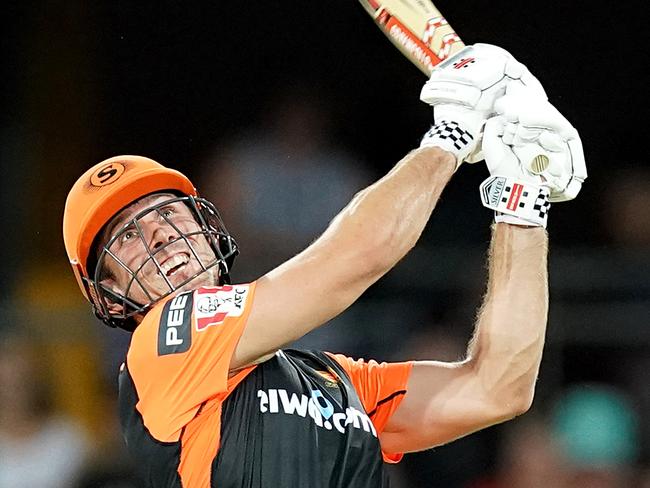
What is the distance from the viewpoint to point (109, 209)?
2641 mm

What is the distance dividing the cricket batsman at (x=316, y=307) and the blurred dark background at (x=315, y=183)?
200cm

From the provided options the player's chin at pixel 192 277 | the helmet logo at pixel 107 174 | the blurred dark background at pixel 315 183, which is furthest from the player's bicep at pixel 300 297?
the blurred dark background at pixel 315 183

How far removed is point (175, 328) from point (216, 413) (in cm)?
20

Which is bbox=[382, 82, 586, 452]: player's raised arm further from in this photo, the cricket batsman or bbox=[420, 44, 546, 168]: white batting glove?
bbox=[420, 44, 546, 168]: white batting glove

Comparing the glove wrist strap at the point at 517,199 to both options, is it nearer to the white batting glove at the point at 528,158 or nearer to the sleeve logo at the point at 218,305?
the white batting glove at the point at 528,158

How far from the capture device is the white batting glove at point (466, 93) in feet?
8.10

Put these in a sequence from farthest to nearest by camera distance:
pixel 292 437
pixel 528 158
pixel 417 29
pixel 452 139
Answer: pixel 417 29 → pixel 528 158 → pixel 452 139 → pixel 292 437

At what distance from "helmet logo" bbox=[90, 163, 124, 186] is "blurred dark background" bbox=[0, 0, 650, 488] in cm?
206

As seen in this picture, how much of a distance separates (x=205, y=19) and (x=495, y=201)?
3.59 m

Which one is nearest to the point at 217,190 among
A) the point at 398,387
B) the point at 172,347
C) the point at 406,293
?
the point at 406,293

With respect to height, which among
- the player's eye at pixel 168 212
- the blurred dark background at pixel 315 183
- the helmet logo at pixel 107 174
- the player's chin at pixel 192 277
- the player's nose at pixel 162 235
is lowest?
the blurred dark background at pixel 315 183

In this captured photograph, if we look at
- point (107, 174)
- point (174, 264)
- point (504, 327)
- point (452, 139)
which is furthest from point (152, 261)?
point (504, 327)

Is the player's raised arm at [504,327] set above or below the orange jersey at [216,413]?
below

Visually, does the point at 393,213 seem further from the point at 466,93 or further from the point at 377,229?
the point at 466,93
